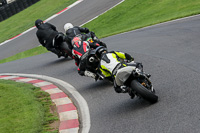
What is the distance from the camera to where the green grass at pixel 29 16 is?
2696cm

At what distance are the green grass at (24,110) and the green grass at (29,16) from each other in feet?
55.1

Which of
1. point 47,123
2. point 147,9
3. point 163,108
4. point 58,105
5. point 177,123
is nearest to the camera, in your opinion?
point 177,123

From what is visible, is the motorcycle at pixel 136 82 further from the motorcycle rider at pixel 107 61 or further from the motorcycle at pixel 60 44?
the motorcycle at pixel 60 44

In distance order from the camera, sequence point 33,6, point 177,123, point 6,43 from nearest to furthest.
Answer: point 177,123
point 6,43
point 33,6

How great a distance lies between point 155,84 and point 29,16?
23211mm

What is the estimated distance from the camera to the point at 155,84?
7.95m

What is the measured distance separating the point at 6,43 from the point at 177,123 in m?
20.6

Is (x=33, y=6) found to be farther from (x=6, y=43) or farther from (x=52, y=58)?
(x=52, y=58)

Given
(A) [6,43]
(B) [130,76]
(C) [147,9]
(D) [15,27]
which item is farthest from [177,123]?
(D) [15,27]

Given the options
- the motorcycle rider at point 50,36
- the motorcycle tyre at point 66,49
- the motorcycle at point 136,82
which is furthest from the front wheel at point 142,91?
the motorcycle rider at point 50,36

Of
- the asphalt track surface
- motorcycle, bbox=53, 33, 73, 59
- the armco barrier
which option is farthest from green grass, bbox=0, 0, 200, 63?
the armco barrier

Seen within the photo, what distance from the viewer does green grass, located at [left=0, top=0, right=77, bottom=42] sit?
88.4 feet

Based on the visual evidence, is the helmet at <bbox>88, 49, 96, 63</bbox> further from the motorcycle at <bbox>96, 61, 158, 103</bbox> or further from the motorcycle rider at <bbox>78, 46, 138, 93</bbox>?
the motorcycle at <bbox>96, 61, 158, 103</bbox>

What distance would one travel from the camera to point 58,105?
829cm
